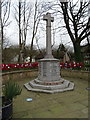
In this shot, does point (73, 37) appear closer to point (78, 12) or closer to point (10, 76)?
point (78, 12)

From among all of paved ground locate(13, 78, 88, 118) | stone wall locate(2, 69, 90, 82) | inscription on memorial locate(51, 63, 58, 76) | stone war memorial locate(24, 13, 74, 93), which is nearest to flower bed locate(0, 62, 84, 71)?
stone wall locate(2, 69, 90, 82)

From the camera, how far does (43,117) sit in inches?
120

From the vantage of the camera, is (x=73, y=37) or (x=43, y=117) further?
(x=73, y=37)

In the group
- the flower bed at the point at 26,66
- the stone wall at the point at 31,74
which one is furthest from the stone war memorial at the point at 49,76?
the flower bed at the point at 26,66

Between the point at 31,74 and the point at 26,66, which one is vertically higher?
the point at 26,66

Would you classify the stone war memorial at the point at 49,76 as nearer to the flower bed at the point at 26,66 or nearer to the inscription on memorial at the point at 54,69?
the inscription on memorial at the point at 54,69

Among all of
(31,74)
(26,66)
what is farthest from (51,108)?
(26,66)

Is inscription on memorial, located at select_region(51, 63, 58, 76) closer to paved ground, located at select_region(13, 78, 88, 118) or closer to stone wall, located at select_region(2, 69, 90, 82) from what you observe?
paved ground, located at select_region(13, 78, 88, 118)

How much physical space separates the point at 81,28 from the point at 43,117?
12375mm

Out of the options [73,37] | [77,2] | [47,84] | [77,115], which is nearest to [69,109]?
[77,115]

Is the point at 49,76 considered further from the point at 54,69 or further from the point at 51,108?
the point at 51,108

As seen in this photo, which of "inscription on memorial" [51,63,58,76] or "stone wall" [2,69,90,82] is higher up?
Answer: "inscription on memorial" [51,63,58,76]

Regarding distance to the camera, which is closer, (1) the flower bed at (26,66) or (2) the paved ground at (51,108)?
(2) the paved ground at (51,108)

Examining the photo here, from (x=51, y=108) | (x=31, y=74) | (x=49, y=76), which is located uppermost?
(x=49, y=76)
